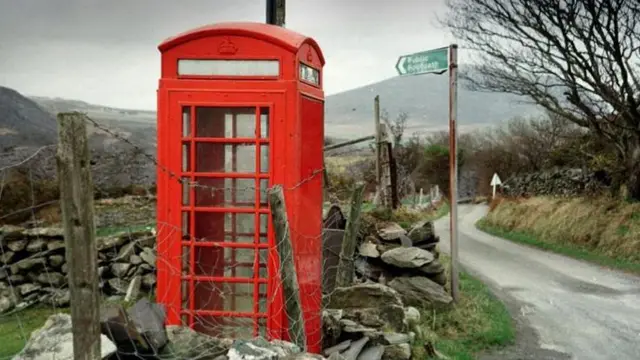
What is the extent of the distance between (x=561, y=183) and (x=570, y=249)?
45.1 ft

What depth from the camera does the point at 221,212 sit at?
501 centimetres

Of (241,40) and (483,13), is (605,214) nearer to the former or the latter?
(483,13)

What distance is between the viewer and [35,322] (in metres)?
8.30

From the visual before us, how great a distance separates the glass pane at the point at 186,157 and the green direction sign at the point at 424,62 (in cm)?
496

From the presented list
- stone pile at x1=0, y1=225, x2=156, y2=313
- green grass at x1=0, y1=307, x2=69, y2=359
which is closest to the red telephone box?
green grass at x1=0, y1=307, x2=69, y2=359

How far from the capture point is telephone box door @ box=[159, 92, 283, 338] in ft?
15.7

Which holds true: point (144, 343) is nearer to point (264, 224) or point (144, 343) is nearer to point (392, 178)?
point (264, 224)

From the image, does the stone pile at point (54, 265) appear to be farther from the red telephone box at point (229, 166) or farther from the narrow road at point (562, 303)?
the narrow road at point (562, 303)

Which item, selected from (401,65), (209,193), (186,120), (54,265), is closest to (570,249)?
(401,65)

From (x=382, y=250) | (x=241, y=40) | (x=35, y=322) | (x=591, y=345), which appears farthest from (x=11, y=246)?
(x=591, y=345)

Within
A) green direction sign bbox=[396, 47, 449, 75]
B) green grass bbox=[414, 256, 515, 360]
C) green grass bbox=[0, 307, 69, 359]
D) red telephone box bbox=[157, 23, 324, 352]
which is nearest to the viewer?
red telephone box bbox=[157, 23, 324, 352]

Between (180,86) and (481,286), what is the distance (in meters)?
7.82

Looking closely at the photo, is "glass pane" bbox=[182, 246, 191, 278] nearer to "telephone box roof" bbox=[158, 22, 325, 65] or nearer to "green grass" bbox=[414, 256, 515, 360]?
"telephone box roof" bbox=[158, 22, 325, 65]

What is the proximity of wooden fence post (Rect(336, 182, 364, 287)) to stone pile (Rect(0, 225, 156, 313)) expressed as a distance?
3.15 meters
